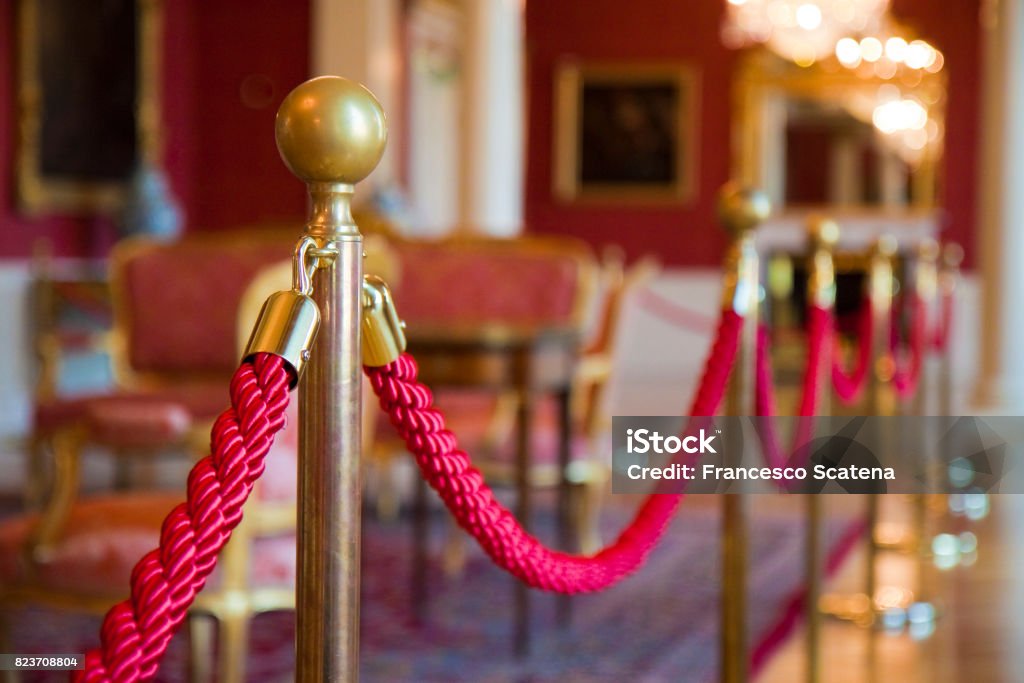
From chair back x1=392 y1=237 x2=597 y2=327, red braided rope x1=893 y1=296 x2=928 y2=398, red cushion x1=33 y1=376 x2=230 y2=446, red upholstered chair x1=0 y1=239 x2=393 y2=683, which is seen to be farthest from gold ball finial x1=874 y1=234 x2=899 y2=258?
red upholstered chair x1=0 y1=239 x2=393 y2=683

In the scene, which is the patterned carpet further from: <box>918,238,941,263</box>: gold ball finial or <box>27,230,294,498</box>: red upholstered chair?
<box>918,238,941,263</box>: gold ball finial

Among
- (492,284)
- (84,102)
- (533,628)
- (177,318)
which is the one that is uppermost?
(84,102)

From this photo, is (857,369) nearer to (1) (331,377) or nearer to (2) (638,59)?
(1) (331,377)

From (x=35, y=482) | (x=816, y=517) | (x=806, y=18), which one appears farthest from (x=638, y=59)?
(x=816, y=517)

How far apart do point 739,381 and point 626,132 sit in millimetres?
10113

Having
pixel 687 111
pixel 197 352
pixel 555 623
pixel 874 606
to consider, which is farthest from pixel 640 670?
pixel 687 111

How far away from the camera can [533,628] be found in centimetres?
414

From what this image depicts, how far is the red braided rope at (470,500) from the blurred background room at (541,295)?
461mm

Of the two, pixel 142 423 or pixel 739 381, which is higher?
pixel 739 381

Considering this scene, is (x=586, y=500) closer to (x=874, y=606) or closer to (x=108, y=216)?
(x=874, y=606)

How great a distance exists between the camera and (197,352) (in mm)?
5180

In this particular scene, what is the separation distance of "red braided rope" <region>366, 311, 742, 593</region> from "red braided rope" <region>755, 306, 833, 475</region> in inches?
33.5

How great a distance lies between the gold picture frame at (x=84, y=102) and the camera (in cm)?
831

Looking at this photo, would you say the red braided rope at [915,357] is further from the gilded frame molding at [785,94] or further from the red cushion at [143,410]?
the gilded frame molding at [785,94]
